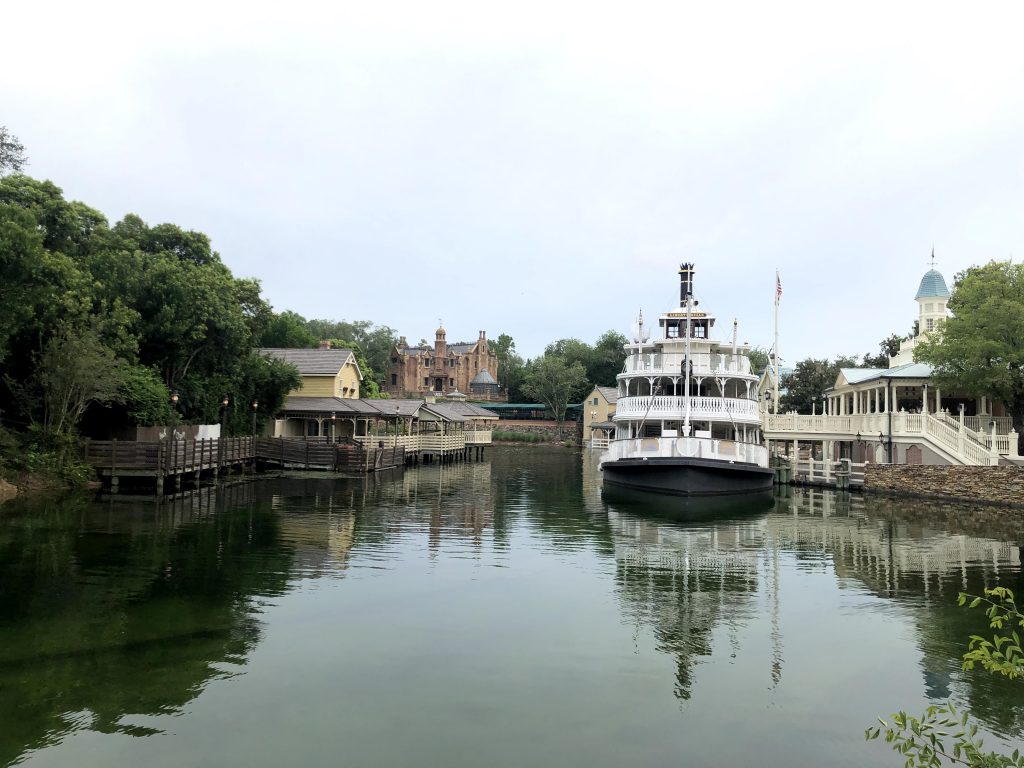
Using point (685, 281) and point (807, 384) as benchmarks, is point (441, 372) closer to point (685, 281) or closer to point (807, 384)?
point (807, 384)

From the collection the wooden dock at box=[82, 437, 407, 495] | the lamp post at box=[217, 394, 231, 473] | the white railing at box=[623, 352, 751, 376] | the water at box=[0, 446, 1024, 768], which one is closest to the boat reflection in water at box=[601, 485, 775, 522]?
the water at box=[0, 446, 1024, 768]

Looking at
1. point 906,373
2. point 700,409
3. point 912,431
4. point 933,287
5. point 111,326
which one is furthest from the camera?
point 933,287

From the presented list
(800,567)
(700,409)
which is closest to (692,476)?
(700,409)

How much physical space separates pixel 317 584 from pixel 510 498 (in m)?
17.0

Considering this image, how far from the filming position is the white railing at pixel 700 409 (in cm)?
3105

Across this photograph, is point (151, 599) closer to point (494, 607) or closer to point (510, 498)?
point (494, 607)

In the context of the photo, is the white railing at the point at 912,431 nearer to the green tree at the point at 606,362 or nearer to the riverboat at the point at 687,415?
the riverboat at the point at 687,415

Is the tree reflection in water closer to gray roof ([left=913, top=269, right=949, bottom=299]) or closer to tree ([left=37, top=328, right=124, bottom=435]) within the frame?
tree ([left=37, top=328, right=124, bottom=435])

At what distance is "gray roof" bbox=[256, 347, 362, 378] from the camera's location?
47.3 meters

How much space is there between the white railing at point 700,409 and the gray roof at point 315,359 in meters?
22.5

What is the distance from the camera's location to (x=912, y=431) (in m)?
32.2

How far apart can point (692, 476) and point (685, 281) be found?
11.5m

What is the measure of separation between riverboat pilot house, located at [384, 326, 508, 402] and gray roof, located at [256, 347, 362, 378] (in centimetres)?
5685

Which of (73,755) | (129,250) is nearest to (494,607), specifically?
(73,755)
